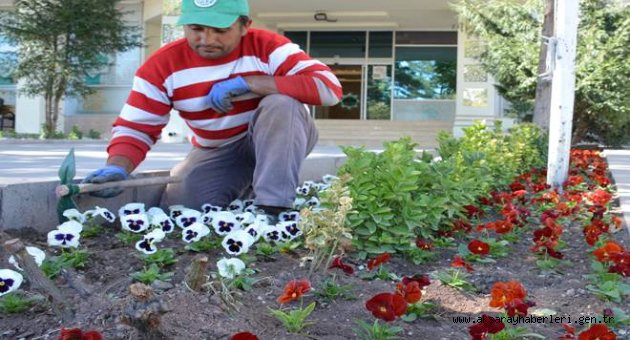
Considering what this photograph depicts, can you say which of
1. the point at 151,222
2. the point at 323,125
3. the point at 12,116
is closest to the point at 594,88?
the point at 323,125

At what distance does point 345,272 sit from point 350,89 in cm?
1829

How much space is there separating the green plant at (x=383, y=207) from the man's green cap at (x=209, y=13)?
0.74 meters

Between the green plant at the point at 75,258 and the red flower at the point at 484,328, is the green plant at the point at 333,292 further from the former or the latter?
the green plant at the point at 75,258

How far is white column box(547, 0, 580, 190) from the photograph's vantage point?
467cm

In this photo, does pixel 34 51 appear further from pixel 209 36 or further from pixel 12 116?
pixel 209 36

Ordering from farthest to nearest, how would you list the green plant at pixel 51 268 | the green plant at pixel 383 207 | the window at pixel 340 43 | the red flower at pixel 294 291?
1. the window at pixel 340 43
2. the green plant at pixel 383 207
3. the green plant at pixel 51 268
4. the red flower at pixel 294 291

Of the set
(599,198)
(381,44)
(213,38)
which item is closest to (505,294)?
(213,38)

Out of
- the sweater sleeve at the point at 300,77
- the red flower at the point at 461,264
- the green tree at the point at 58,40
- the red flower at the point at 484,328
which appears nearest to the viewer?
the red flower at the point at 484,328

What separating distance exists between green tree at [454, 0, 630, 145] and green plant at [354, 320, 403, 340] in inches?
394

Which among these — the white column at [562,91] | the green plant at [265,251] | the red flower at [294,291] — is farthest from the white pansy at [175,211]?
the white column at [562,91]

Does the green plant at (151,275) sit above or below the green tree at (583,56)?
below

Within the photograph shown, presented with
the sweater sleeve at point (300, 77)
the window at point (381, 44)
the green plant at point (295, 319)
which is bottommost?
the green plant at point (295, 319)

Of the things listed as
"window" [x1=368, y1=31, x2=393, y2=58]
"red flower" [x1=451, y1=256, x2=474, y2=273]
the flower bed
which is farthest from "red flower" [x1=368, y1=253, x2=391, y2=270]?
"window" [x1=368, y1=31, x2=393, y2=58]

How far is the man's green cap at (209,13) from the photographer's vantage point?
2.82 meters
